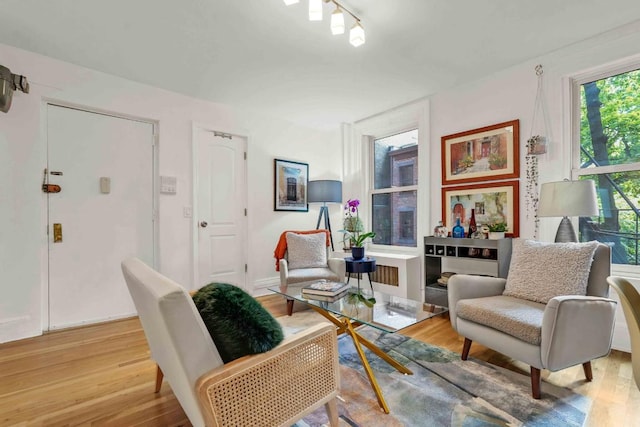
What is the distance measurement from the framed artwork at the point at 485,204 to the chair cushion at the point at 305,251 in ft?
4.77

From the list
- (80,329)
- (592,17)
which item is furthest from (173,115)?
(592,17)

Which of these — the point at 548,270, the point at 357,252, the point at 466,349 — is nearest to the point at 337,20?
the point at 357,252

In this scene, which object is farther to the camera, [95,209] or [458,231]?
[458,231]

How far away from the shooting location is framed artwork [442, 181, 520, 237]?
2846mm

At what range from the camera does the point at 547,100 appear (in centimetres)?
267

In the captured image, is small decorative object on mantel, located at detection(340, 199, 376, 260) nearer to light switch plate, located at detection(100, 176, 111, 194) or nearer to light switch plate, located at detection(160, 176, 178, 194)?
light switch plate, located at detection(160, 176, 178, 194)

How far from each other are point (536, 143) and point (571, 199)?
0.74 m

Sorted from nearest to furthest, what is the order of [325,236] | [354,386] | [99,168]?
[354,386], [99,168], [325,236]

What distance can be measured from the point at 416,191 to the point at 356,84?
151 cm

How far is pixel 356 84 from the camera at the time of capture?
124 inches

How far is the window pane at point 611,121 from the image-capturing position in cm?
236

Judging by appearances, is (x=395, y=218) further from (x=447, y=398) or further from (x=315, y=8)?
(x=315, y=8)

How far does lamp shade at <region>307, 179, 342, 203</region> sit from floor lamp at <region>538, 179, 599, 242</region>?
2.38 meters

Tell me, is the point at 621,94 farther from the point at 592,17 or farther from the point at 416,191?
the point at 416,191
